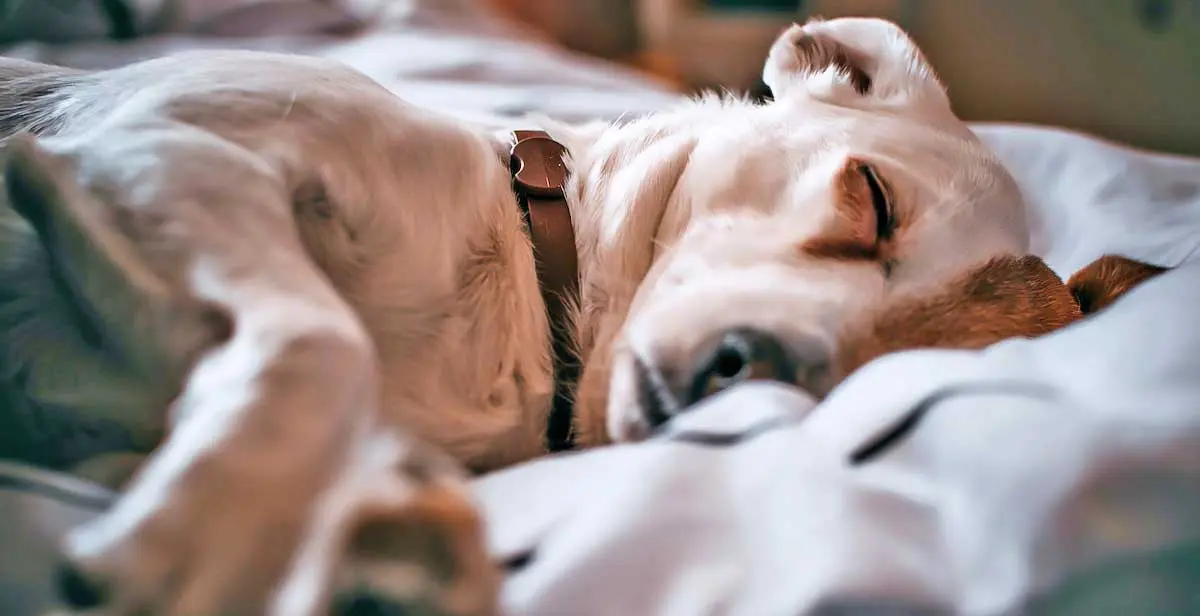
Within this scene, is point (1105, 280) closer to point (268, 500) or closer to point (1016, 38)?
point (268, 500)

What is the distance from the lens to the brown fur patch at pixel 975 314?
2.86 ft

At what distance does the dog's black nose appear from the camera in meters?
0.80

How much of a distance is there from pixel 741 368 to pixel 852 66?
73 centimetres

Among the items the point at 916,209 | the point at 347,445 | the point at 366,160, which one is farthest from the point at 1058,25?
the point at 347,445

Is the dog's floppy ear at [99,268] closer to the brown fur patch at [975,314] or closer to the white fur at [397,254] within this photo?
the white fur at [397,254]

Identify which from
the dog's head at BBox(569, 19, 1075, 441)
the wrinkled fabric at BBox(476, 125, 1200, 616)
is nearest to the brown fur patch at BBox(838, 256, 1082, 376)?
the dog's head at BBox(569, 19, 1075, 441)

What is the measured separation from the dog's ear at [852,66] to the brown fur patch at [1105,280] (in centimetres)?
31

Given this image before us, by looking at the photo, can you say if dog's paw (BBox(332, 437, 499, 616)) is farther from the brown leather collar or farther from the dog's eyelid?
the dog's eyelid

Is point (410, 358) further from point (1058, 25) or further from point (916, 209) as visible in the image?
point (1058, 25)

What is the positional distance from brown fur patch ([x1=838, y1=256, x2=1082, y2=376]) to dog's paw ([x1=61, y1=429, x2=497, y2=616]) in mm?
464

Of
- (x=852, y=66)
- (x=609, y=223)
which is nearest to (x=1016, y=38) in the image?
(x=852, y=66)

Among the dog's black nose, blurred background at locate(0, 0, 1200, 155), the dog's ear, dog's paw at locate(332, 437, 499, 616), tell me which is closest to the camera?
dog's paw at locate(332, 437, 499, 616)

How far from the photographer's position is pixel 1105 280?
3.53 ft

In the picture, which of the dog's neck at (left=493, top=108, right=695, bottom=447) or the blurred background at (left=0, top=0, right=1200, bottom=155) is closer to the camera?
the dog's neck at (left=493, top=108, right=695, bottom=447)
